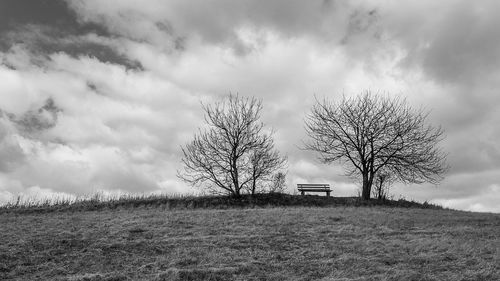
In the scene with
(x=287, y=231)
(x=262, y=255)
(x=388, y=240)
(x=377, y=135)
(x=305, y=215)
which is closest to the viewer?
(x=262, y=255)

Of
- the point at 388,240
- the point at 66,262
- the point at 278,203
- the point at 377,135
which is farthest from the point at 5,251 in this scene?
the point at 377,135

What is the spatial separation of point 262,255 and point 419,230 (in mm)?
→ 7588

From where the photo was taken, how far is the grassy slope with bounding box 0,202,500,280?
1070 centimetres

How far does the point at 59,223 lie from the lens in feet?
57.2

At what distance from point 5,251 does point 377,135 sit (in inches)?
974

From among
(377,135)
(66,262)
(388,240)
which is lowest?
(66,262)

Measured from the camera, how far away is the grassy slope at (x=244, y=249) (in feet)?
35.1

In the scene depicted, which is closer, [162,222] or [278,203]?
[162,222]

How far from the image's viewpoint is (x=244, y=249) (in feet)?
42.9

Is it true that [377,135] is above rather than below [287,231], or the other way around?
above

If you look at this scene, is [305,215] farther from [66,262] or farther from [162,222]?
[66,262]

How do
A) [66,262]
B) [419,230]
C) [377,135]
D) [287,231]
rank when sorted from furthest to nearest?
1. [377,135]
2. [419,230]
3. [287,231]
4. [66,262]

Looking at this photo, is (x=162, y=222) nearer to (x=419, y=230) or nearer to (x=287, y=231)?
(x=287, y=231)

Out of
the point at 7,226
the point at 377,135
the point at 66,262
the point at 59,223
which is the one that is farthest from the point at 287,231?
the point at 377,135
